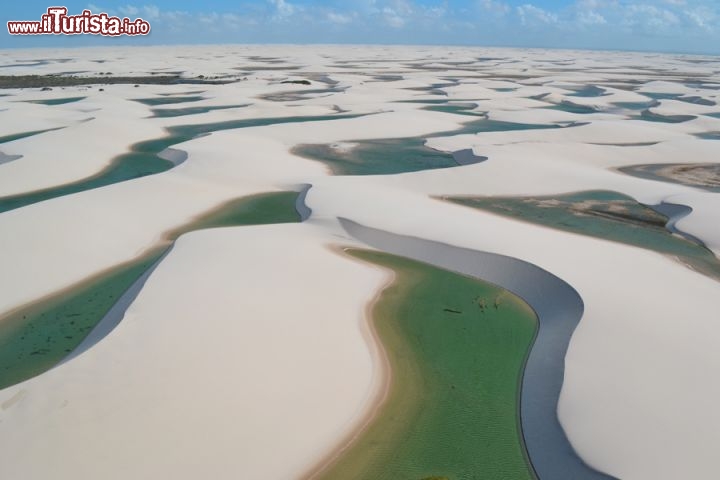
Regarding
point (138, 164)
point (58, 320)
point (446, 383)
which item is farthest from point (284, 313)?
point (138, 164)

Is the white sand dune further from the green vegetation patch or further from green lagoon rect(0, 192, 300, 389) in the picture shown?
the green vegetation patch

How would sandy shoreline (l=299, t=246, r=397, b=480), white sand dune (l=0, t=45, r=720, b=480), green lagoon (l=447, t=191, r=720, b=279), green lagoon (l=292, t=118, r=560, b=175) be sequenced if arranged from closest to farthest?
white sand dune (l=0, t=45, r=720, b=480)
sandy shoreline (l=299, t=246, r=397, b=480)
green lagoon (l=447, t=191, r=720, b=279)
green lagoon (l=292, t=118, r=560, b=175)

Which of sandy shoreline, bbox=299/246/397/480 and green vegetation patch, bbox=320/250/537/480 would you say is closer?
sandy shoreline, bbox=299/246/397/480

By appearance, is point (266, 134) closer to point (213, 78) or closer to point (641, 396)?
point (641, 396)

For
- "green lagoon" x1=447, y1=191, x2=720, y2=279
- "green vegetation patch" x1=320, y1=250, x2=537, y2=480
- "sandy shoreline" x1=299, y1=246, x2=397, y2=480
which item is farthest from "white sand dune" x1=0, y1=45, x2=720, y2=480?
"green lagoon" x1=447, y1=191, x2=720, y2=279

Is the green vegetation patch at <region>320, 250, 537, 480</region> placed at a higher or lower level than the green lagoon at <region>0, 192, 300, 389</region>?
higher

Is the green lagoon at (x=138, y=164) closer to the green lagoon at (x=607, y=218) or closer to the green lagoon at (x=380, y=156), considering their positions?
the green lagoon at (x=380, y=156)

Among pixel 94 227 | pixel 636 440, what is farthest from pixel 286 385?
pixel 94 227

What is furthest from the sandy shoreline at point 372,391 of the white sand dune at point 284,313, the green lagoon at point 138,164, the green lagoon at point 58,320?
the green lagoon at point 138,164
